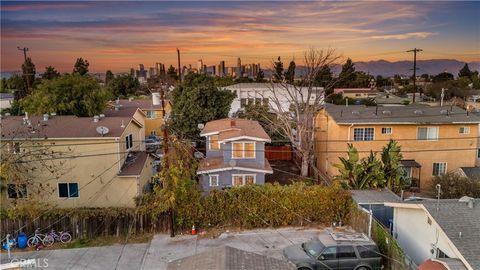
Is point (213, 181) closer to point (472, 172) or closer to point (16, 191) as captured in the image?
point (16, 191)

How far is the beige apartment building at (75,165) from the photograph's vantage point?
822 inches

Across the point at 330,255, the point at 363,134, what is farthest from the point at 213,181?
the point at 363,134

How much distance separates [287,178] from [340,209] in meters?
9.03

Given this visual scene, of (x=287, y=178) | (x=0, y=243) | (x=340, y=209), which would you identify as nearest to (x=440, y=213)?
(x=340, y=209)

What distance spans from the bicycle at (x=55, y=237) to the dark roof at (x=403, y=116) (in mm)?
17647

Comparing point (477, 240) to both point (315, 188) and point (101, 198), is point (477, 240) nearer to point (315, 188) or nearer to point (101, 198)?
point (315, 188)

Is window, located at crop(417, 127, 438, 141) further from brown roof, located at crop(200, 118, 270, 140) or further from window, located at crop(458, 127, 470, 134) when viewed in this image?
brown roof, located at crop(200, 118, 270, 140)

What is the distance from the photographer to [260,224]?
19219 mm

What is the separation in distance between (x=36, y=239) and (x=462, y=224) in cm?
1701

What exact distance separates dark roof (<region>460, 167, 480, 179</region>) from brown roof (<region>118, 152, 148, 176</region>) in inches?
778

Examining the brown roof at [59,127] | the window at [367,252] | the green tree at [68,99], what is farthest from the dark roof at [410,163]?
the green tree at [68,99]

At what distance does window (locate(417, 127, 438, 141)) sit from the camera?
27531mm

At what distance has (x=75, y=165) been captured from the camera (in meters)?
21.6

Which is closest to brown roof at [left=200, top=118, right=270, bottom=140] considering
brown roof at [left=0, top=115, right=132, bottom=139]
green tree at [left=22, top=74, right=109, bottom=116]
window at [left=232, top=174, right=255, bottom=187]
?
window at [left=232, top=174, right=255, bottom=187]
